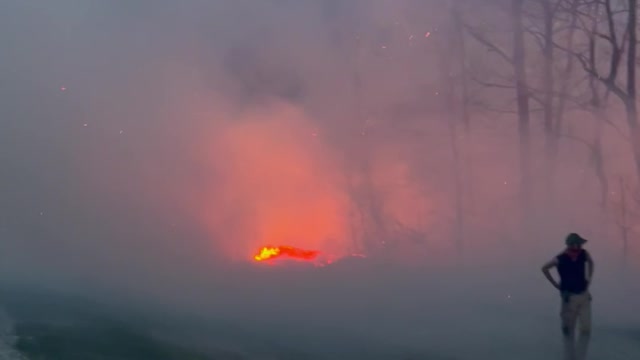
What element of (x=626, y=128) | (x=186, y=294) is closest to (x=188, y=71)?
(x=186, y=294)

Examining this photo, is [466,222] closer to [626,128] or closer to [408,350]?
[626,128]

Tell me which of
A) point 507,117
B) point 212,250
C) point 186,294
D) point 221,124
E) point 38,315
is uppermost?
point 507,117

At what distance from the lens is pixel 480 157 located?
16078mm

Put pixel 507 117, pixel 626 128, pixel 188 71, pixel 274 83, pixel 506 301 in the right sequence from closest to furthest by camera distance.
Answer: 1. pixel 506 301
2. pixel 188 71
3. pixel 274 83
4. pixel 626 128
5. pixel 507 117

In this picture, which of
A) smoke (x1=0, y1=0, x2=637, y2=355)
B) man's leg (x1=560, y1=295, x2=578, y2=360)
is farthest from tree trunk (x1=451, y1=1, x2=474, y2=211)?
man's leg (x1=560, y1=295, x2=578, y2=360)

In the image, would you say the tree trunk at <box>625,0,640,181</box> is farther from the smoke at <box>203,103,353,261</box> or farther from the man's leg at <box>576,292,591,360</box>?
the man's leg at <box>576,292,591,360</box>

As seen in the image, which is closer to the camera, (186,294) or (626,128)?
(186,294)

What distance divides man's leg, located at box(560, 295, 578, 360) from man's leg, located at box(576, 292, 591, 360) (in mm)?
42

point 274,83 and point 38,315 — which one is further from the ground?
point 274,83

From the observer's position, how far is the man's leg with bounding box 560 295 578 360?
7.14m

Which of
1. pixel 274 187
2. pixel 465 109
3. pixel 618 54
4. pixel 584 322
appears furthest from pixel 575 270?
pixel 465 109

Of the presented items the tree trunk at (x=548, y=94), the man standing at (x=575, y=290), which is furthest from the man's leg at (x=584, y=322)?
the tree trunk at (x=548, y=94)

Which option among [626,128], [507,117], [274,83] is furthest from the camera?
[507,117]

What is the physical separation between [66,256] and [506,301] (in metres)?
4.65
